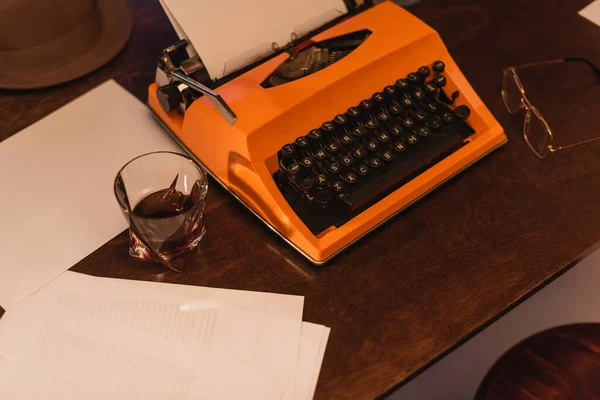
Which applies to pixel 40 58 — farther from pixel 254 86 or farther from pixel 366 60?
pixel 366 60

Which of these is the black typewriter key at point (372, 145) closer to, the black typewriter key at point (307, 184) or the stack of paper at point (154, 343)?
the black typewriter key at point (307, 184)

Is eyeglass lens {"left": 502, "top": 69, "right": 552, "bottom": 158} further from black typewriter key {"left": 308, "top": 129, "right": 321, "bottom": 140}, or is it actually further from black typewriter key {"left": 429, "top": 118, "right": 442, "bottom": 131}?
black typewriter key {"left": 308, "top": 129, "right": 321, "bottom": 140}

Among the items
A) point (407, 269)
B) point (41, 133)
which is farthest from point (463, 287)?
point (41, 133)

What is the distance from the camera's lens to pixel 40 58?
41.8 inches

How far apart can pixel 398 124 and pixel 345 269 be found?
0.27 metres

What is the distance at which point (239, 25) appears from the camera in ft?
3.09

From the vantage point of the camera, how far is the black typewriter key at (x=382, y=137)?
90cm

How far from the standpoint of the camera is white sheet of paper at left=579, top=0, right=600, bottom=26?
117 cm

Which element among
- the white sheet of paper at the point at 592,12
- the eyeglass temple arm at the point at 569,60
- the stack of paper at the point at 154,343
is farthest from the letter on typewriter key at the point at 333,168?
the white sheet of paper at the point at 592,12

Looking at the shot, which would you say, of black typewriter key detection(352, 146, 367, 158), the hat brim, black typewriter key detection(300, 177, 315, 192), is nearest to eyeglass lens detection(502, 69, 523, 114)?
black typewriter key detection(352, 146, 367, 158)

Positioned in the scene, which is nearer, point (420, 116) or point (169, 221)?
point (169, 221)

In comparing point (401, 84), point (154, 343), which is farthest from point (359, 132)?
point (154, 343)

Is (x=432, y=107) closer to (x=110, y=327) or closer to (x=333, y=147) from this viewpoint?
(x=333, y=147)

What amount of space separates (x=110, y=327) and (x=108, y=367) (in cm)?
6
